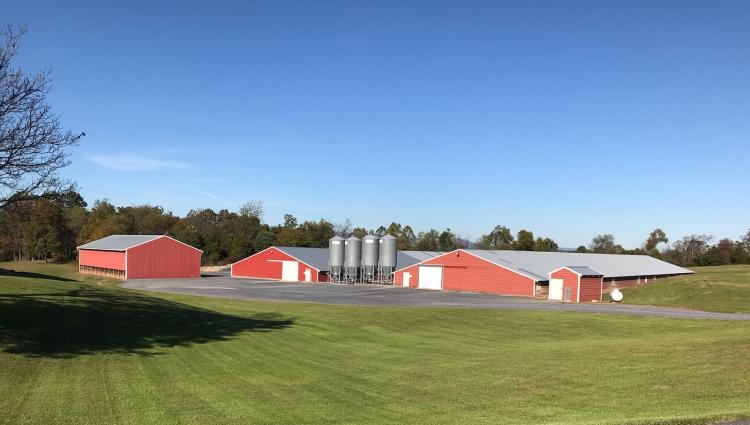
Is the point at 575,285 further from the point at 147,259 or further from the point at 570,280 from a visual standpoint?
the point at 147,259

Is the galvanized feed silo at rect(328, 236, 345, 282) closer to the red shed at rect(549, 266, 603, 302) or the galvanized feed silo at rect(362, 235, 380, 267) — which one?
the galvanized feed silo at rect(362, 235, 380, 267)

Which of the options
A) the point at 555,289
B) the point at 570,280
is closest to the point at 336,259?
the point at 555,289

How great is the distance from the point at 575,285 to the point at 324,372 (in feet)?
137

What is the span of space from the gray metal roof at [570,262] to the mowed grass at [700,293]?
5600 mm

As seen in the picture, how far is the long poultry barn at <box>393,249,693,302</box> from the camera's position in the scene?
53219 mm

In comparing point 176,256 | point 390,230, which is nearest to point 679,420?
point 176,256

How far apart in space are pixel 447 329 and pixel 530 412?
55.1 feet

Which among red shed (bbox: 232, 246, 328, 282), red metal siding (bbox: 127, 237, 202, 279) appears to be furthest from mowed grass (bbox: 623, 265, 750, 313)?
red metal siding (bbox: 127, 237, 202, 279)

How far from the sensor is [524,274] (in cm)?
5631

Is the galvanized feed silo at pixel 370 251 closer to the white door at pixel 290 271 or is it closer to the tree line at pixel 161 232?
the white door at pixel 290 271

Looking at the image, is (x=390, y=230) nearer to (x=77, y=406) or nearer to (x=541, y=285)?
(x=541, y=285)

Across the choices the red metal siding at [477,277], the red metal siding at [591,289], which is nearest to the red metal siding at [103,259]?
the red metal siding at [477,277]

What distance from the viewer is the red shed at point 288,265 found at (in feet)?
243

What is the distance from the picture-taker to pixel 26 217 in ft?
71.2
